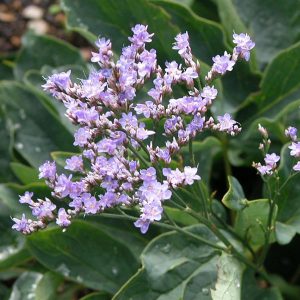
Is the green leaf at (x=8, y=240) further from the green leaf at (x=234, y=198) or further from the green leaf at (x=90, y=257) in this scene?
the green leaf at (x=234, y=198)

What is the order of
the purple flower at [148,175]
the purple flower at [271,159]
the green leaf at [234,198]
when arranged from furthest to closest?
the green leaf at [234,198] → the purple flower at [271,159] → the purple flower at [148,175]

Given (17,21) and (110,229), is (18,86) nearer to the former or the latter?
(110,229)

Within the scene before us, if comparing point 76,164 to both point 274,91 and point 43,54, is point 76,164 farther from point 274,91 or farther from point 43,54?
point 43,54

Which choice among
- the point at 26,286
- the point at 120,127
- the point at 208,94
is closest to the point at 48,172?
the point at 120,127

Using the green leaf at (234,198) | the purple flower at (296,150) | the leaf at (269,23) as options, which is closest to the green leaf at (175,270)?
the green leaf at (234,198)

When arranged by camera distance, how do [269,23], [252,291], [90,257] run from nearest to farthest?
1. [252,291]
2. [90,257]
3. [269,23]

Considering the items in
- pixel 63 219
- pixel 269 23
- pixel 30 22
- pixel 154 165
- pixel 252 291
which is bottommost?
pixel 252 291
